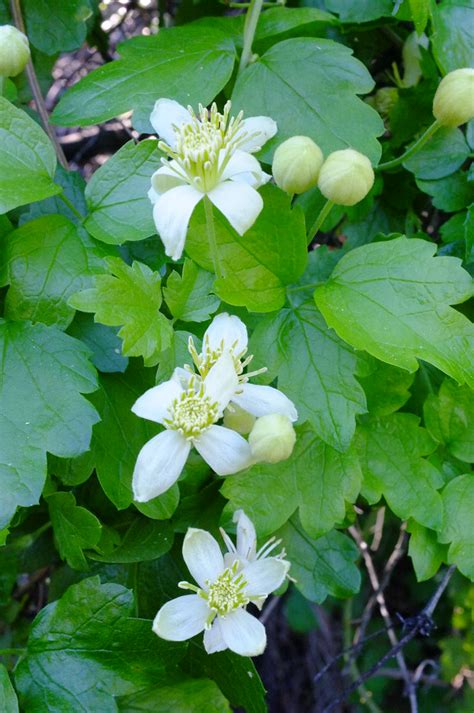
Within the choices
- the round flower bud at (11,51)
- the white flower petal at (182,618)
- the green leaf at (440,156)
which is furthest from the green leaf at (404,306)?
the round flower bud at (11,51)

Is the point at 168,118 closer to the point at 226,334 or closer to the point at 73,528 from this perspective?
the point at 226,334

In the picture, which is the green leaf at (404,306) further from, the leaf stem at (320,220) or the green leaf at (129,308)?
the green leaf at (129,308)

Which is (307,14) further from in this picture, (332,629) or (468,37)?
(332,629)

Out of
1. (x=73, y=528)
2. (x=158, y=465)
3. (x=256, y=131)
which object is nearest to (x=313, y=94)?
(x=256, y=131)

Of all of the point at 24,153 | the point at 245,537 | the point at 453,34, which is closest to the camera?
the point at 245,537

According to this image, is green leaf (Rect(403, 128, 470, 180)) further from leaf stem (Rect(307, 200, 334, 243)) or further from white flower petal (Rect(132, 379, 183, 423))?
white flower petal (Rect(132, 379, 183, 423))

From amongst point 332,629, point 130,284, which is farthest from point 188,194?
point 332,629

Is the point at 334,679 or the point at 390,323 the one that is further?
the point at 334,679
